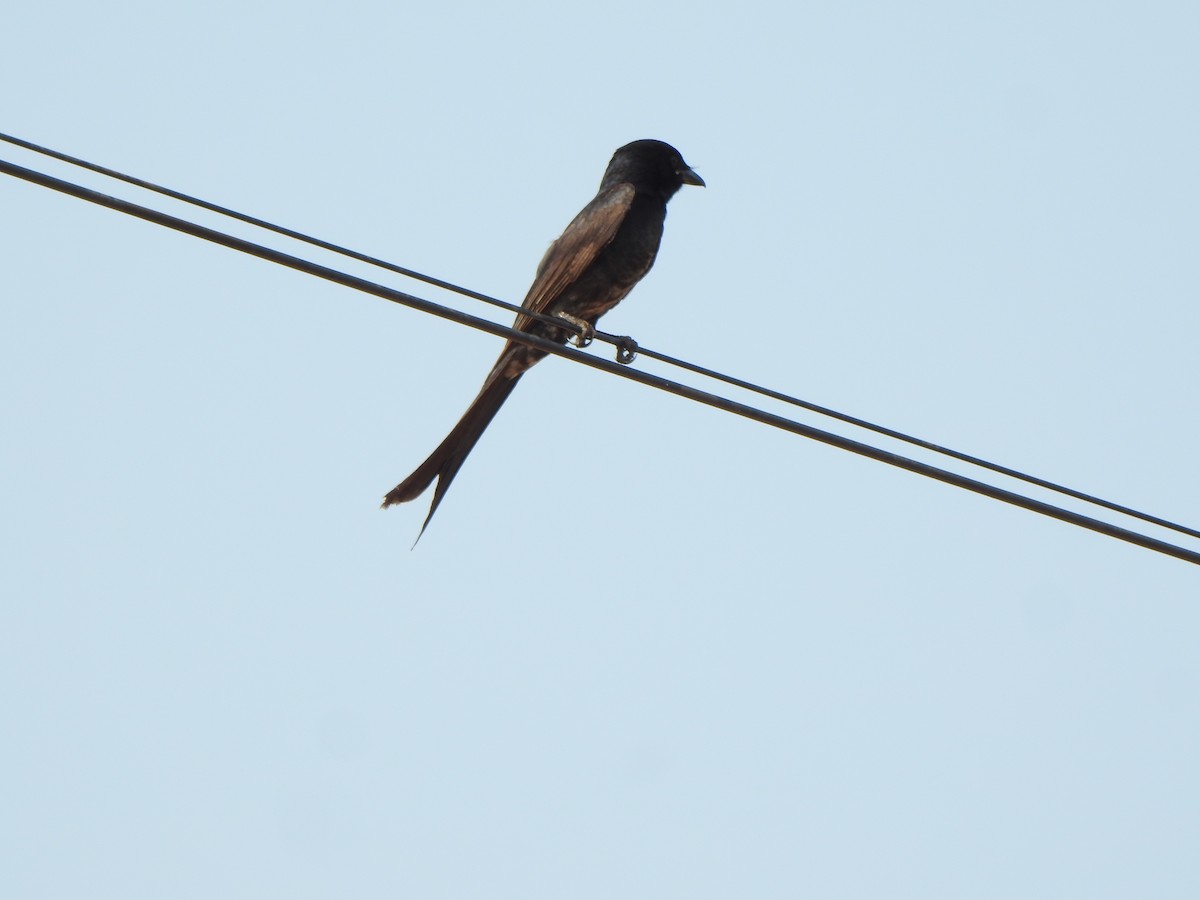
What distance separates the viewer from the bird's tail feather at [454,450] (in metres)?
6.32

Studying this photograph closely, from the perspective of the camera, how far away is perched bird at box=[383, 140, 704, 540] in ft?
22.1

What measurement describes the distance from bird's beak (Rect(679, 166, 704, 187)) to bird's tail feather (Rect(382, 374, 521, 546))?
1.68 meters

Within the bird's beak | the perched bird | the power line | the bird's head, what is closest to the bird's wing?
the perched bird

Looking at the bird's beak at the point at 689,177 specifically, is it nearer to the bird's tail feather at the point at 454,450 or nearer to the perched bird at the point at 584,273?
the perched bird at the point at 584,273

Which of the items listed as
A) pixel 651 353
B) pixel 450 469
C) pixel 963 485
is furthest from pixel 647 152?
pixel 963 485

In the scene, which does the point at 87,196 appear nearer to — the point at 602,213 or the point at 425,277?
the point at 425,277

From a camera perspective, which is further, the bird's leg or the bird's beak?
the bird's beak

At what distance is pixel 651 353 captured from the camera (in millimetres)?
4617

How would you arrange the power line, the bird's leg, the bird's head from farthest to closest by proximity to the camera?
the bird's head
the bird's leg
the power line

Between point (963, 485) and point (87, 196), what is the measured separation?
2384 mm

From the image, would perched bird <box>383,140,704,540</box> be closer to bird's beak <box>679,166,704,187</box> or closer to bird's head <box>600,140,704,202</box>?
bird's head <box>600,140,704,202</box>

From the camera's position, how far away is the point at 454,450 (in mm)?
6578

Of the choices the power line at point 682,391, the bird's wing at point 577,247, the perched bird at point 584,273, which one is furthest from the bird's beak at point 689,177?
the power line at point 682,391

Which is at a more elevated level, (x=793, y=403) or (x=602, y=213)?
(x=602, y=213)
